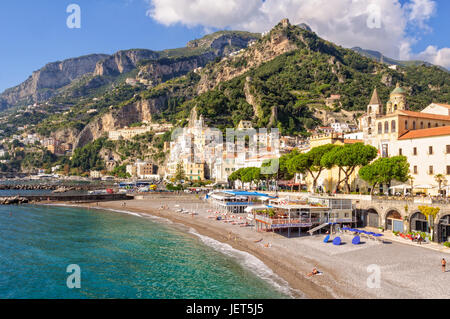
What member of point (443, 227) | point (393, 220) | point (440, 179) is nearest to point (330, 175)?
point (440, 179)

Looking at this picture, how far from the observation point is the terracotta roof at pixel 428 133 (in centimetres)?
4054

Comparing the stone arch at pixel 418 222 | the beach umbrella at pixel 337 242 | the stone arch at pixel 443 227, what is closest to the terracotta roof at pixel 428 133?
the stone arch at pixel 418 222

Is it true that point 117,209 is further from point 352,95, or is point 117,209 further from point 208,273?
point 352,95

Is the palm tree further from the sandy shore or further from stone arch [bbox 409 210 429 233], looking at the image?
the sandy shore

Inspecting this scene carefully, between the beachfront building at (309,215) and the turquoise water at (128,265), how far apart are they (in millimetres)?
6986

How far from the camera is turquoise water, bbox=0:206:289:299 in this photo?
2348cm

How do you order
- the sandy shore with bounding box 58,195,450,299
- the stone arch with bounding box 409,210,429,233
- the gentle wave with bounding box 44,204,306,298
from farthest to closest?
1. the stone arch with bounding box 409,210,429,233
2. the gentle wave with bounding box 44,204,306,298
3. the sandy shore with bounding box 58,195,450,299

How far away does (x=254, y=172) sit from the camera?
7719 centimetres

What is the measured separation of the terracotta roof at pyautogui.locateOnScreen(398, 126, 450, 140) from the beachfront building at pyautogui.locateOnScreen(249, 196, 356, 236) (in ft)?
44.3

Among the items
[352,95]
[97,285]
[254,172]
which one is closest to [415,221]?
[97,285]

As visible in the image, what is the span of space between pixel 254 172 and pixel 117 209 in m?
31.2

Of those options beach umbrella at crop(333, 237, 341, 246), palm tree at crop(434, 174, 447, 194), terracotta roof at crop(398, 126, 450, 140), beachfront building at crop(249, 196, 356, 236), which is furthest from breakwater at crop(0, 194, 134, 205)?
palm tree at crop(434, 174, 447, 194)

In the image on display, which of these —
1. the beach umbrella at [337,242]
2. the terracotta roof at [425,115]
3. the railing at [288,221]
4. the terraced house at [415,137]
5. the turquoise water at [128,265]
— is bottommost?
the turquoise water at [128,265]

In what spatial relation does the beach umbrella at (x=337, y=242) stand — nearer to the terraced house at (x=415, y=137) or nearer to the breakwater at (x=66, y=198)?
the terraced house at (x=415, y=137)
